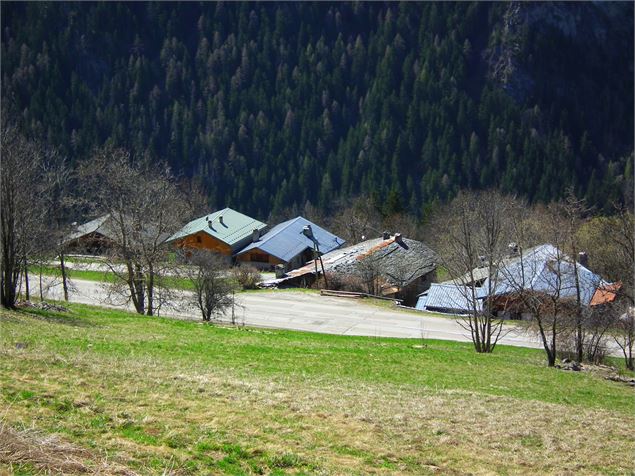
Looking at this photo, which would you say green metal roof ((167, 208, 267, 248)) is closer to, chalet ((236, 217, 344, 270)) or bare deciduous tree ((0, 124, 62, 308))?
chalet ((236, 217, 344, 270))

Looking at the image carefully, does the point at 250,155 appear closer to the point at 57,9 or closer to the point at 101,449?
the point at 57,9

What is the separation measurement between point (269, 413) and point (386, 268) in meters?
53.4

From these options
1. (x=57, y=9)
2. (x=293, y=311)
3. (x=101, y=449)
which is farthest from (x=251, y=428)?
(x=57, y=9)

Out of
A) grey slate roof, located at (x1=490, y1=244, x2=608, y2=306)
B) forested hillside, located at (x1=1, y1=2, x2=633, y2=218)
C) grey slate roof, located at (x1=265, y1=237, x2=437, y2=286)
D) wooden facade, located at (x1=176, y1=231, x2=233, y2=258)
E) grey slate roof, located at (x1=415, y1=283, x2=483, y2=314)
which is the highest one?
forested hillside, located at (x1=1, y1=2, x2=633, y2=218)

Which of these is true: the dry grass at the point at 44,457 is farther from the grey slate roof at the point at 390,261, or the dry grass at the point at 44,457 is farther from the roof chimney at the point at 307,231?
the roof chimney at the point at 307,231

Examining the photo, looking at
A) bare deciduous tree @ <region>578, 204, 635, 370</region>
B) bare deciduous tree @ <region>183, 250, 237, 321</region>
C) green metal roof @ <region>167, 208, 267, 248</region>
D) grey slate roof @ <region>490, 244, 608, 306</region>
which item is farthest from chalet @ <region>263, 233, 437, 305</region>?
bare deciduous tree @ <region>183, 250, 237, 321</region>

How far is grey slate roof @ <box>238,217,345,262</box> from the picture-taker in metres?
80.8

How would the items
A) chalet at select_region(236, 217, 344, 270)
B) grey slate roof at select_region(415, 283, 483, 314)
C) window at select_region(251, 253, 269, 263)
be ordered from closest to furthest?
1. grey slate roof at select_region(415, 283, 483, 314)
2. chalet at select_region(236, 217, 344, 270)
3. window at select_region(251, 253, 269, 263)

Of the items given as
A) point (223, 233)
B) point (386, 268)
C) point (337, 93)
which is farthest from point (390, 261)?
point (337, 93)

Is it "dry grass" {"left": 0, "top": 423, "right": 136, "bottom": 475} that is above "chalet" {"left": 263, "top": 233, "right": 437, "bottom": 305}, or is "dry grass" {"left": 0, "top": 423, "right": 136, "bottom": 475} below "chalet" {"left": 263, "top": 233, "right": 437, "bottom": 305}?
below

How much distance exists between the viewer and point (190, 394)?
14.3 metres

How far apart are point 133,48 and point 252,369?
161429 millimetres

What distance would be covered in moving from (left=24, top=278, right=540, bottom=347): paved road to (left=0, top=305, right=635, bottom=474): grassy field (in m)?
21.5

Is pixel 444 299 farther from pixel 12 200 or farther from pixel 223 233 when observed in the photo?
pixel 12 200
